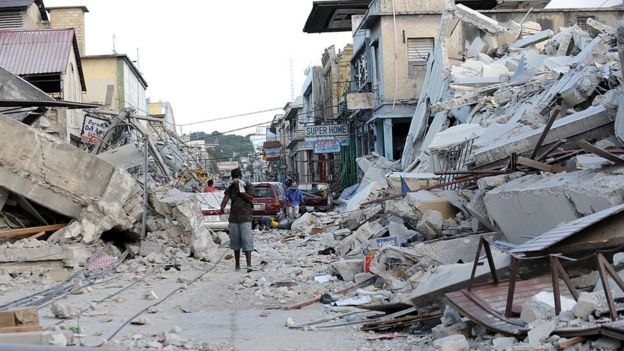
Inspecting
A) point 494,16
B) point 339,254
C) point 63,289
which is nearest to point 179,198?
point 339,254

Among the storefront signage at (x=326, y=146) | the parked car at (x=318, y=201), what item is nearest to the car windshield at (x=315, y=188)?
the parked car at (x=318, y=201)

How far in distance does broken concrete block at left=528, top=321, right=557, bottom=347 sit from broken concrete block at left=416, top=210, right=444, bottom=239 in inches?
259

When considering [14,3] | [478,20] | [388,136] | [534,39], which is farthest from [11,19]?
[534,39]

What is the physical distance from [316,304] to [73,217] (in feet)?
18.3

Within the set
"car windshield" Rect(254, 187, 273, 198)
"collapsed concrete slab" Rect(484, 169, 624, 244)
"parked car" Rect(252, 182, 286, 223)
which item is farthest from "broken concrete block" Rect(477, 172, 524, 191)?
"car windshield" Rect(254, 187, 273, 198)

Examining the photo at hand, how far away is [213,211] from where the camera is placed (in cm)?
2078

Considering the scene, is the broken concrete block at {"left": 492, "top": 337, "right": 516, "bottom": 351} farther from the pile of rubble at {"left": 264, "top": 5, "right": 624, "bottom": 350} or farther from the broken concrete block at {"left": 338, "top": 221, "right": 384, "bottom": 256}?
the broken concrete block at {"left": 338, "top": 221, "right": 384, "bottom": 256}

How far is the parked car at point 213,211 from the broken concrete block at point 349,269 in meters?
8.34

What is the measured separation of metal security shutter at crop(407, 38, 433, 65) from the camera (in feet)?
104

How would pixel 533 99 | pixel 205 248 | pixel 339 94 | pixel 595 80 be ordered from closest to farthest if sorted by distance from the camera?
pixel 595 80 → pixel 205 248 → pixel 533 99 → pixel 339 94

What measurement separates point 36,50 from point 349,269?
65.1 feet

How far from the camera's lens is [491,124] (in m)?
16.3

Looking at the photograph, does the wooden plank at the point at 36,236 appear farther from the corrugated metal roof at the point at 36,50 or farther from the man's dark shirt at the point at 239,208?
the corrugated metal roof at the point at 36,50

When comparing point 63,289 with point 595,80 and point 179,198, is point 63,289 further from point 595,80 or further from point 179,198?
point 595,80
